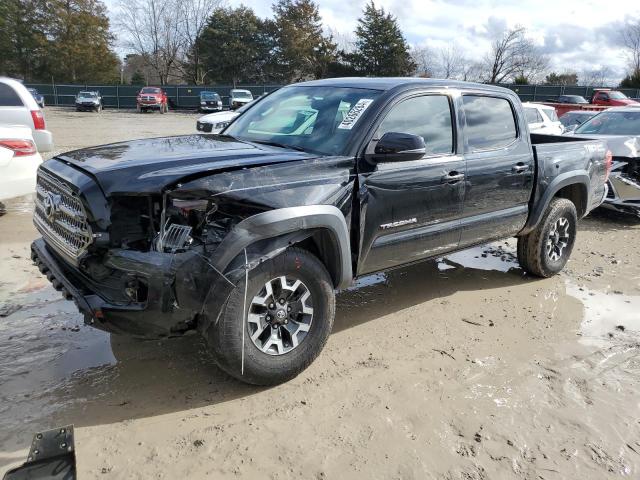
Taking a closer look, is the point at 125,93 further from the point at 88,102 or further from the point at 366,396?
the point at 366,396

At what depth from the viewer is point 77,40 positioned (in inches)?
2069

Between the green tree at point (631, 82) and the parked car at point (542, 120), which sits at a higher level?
the green tree at point (631, 82)

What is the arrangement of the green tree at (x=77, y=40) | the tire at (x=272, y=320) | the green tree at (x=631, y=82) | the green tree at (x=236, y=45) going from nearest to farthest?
the tire at (x=272, y=320) → the green tree at (x=631, y=82) → the green tree at (x=77, y=40) → the green tree at (x=236, y=45)

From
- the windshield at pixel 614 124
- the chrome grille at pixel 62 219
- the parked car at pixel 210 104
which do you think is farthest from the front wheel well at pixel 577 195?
the parked car at pixel 210 104

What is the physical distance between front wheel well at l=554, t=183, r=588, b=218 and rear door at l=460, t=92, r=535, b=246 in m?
0.96

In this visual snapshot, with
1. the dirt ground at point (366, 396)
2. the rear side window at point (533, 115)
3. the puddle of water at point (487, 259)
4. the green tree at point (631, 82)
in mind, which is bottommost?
the puddle of water at point (487, 259)

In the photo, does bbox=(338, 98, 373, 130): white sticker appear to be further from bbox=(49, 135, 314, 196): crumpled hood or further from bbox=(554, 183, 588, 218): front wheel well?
bbox=(554, 183, 588, 218): front wheel well

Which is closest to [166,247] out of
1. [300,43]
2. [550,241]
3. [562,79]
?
[550,241]

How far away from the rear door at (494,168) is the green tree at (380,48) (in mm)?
49925

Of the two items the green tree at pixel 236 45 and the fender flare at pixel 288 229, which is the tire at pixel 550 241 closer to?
the fender flare at pixel 288 229

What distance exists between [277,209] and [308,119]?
4.02ft

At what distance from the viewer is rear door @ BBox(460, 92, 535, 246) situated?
4492 mm

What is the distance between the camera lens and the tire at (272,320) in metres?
3.04

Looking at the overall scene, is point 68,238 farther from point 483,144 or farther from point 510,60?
point 510,60
